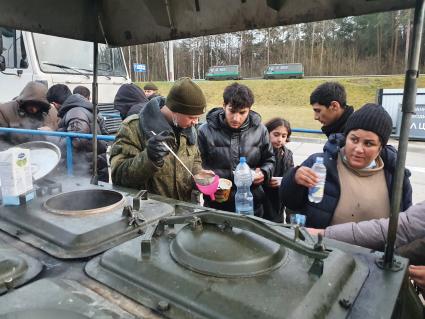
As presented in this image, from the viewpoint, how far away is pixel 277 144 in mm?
3363

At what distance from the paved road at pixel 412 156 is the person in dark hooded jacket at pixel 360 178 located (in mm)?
4167

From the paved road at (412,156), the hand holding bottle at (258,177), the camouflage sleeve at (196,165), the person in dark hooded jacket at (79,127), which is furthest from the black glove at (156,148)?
the paved road at (412,156)

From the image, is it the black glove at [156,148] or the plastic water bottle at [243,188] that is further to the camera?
the plastic water bottle at [243,188]

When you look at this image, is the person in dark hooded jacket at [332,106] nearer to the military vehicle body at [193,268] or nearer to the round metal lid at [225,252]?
the military vehicle body at [193,268]

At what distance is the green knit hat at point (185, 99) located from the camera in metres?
2.05

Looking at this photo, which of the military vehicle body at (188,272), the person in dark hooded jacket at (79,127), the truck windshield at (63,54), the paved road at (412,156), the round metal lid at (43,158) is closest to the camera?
the military vehicle body at (188,272)

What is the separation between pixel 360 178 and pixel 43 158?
171cm

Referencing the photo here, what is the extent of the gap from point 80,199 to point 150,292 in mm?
751

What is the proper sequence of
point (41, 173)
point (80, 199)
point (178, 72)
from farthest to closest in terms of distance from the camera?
point (178, 72)
point (41, 173)
point (80, 199)

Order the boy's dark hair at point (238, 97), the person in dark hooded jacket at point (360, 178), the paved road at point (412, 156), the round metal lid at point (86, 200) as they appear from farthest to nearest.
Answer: the paved road at point (412, 156), the boy's dark hair at point (238, 97), the person in dark hooded jacket at point (360, 178), the round metal lid at point (86, 200)

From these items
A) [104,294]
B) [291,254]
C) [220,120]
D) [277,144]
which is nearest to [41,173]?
[104,294]

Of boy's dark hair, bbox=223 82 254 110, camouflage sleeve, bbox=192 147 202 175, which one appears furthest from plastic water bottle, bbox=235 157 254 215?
boy's dark hair, bbox=223 82 254 110

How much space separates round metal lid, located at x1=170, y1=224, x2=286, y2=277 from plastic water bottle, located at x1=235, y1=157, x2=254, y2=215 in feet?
4.75

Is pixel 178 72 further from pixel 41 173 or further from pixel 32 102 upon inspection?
pixel 41 173
